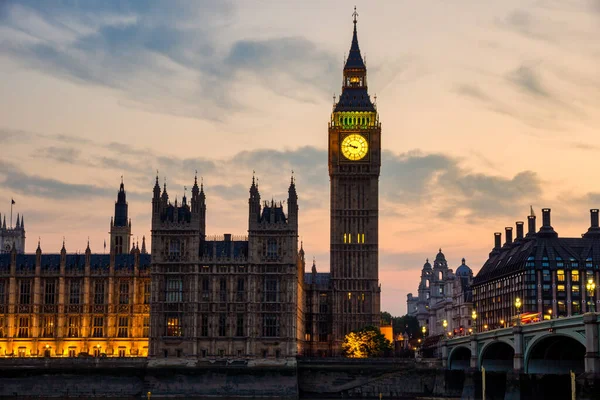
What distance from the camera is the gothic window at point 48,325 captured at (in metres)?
197

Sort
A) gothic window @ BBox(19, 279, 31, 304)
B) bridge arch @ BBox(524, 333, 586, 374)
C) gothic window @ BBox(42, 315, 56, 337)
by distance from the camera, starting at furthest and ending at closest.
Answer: gothic window @ BBox(19, 279, 31, 304), gothic window @ BBox(42, 315, 56, 337), bridge arch @ BBox(524, 333, 586, 374)

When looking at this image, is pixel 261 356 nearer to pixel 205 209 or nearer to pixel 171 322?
pixel 171 322

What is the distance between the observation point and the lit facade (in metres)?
197

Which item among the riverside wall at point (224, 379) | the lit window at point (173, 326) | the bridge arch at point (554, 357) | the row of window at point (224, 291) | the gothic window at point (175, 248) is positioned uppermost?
the gothic window at point (175, 248)

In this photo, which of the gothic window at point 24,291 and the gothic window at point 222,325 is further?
the gothic window at point 24,291

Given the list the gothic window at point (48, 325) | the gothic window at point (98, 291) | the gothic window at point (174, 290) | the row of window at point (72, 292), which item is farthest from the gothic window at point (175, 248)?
the gothic window at point (48, 325)

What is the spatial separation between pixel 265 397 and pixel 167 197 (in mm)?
38872

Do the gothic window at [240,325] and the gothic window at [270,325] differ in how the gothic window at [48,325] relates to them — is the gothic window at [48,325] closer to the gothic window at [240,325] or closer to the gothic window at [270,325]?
the gothic window at [240,325]

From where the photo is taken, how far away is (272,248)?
180375mm

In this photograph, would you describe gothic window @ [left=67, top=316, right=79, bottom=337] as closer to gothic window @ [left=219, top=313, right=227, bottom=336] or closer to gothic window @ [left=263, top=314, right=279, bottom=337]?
gothic window @ [left=219, top=313, right=227, bottom=336]

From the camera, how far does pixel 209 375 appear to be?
170m

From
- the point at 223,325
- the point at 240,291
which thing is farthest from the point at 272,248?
the point at 223,325

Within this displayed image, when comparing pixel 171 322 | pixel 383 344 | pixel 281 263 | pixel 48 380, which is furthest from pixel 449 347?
pixel 48 380

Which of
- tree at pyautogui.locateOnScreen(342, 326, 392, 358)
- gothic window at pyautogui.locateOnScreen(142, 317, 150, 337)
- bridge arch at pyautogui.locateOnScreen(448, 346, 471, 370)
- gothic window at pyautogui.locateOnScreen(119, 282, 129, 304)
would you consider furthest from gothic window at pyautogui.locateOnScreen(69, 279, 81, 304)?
bridge arch at pyautogui.locateOnScreen(448, 346, 471, 370)
